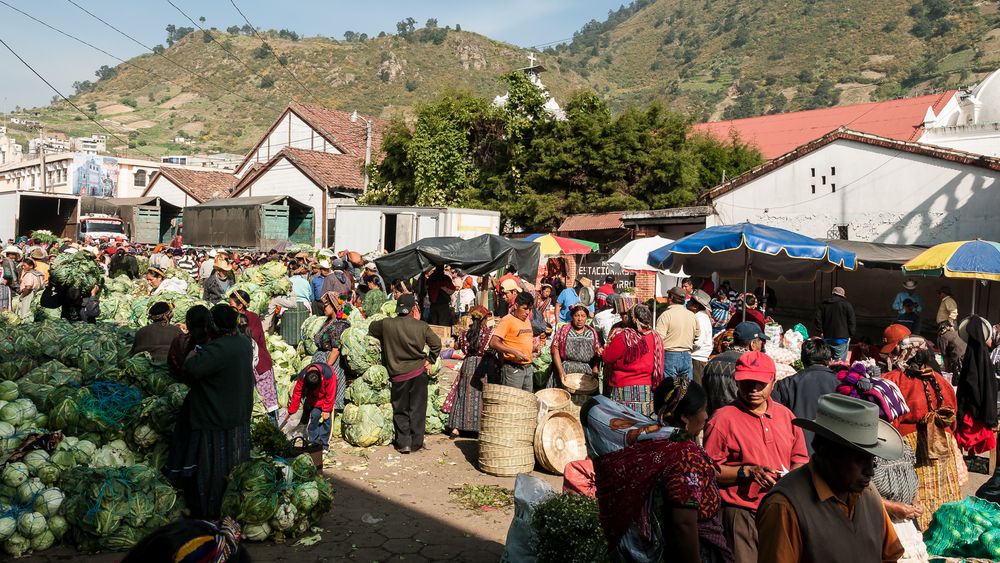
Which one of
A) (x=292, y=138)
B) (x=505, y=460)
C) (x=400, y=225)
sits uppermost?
(x=292, y=138)

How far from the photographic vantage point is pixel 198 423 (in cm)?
498

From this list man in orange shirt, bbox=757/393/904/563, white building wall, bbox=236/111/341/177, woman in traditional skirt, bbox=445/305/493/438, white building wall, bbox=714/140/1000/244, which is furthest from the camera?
white building wall, bbox=236/111/341/177

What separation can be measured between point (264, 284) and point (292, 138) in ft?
102

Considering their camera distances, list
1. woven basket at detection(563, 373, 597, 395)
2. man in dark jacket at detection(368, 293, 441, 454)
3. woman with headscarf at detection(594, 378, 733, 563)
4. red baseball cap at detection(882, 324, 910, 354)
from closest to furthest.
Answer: woman with headscarf at detection(594, 378, 733, 563), man in dark jacket at detection(368, 293, 441, 454), woven basket at detection(563, 373, 597, 395), red baseball cap at detection(882, 324, 910, 354)

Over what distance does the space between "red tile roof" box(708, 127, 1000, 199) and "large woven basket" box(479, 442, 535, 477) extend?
1495cm

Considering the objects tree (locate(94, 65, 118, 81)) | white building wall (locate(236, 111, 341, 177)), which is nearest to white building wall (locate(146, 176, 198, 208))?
white building wall (locate(236, 111, 341, 177))

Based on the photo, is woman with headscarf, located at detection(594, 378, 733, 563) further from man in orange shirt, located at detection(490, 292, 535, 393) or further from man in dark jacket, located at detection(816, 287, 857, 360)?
man in dark jacket, located at detection(816, 287, 857, 360)

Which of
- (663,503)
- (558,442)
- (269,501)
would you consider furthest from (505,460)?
(663,503)

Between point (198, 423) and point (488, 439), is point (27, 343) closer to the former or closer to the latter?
point (198, 423)

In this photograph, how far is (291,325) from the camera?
475 inches

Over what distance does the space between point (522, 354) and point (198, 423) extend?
138 inches

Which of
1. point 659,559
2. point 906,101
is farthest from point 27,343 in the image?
point 906,101

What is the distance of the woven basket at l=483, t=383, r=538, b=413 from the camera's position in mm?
6758

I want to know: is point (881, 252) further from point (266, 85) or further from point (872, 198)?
point (266, 85)
